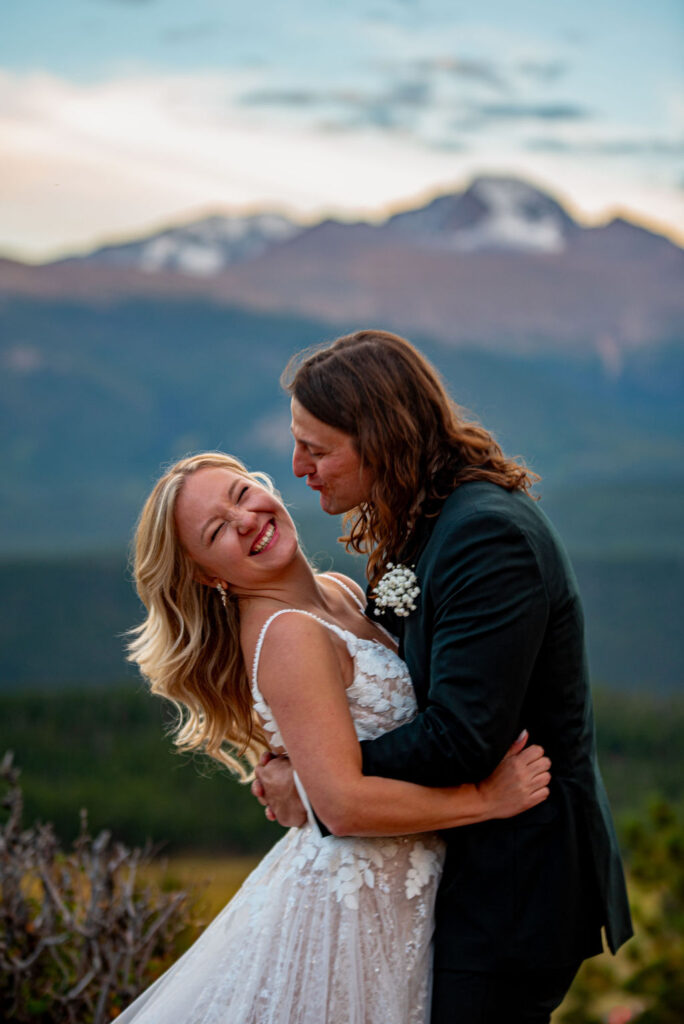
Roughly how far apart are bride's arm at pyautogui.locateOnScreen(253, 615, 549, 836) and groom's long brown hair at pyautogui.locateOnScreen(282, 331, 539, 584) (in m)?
0.35

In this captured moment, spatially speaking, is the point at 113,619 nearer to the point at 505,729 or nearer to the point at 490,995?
the point at 490,995

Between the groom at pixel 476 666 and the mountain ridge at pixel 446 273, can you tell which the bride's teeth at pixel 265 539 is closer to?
the groom at pixel 476 666

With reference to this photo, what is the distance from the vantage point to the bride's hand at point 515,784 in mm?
2105

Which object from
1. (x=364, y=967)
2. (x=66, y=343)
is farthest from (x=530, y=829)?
(x=66, y=343)

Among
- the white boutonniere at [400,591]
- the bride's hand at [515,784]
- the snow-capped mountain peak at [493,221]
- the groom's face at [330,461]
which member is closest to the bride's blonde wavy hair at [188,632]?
the groom's face at [330,461]

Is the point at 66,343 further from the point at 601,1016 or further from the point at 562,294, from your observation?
the point at 601,1016

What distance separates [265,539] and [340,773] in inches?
23.8

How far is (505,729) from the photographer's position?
2010mm

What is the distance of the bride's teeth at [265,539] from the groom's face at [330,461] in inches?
6.3

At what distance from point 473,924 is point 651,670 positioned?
17491 millimetres

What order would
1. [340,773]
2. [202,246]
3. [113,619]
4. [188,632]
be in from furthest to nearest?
1. [202,246]
2. [113,619]
3. [188,632]
4. [340,773]

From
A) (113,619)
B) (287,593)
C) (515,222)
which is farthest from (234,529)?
(515,222)

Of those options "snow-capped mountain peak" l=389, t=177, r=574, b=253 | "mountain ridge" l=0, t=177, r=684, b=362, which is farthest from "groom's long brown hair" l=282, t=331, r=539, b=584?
"snow-capped mountain peak" l=389, t=177, r=574, b=253

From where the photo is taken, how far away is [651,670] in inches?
736
